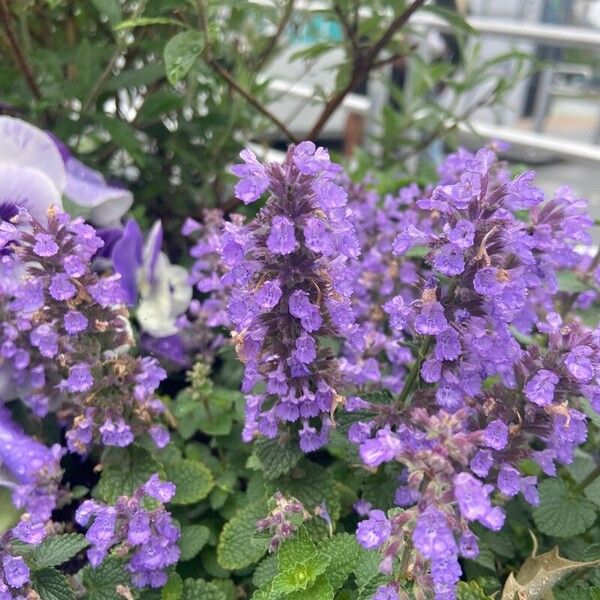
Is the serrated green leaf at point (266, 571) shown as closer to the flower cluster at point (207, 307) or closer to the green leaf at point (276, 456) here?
the green leaf at point (276, 456)

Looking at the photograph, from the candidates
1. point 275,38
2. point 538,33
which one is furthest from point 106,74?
point 538,33

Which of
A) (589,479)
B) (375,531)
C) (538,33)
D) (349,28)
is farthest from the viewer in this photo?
(538,33)

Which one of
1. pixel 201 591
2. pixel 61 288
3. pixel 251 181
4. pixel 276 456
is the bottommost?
pixel 201 591

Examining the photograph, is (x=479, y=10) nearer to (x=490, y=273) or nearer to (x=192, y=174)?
(x=192, y=174)

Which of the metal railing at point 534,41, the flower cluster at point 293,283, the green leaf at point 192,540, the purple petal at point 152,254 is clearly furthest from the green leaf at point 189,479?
the metal railing at point 534,41

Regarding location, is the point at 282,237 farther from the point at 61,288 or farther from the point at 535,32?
the point at 535,32

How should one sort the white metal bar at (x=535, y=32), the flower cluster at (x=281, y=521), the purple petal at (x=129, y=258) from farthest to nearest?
the white metal bar at (x=535, y=32) → the purple petal at (x=129, y=258) → the flower cluster at (x=281, y=521)

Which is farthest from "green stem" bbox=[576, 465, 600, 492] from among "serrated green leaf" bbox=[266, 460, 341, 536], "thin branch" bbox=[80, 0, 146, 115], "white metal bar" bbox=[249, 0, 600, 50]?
"white metal bar" bbox=[249, 0, 600, 50]
